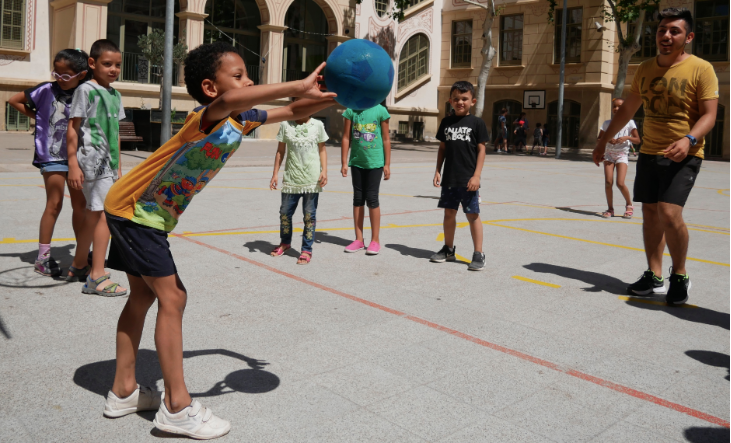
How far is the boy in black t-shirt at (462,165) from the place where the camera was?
22.3 ft

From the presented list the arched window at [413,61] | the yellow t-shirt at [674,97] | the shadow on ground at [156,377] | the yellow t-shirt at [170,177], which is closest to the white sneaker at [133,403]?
the shadow on ground at [156,377]

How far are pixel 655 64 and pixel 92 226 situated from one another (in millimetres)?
4751

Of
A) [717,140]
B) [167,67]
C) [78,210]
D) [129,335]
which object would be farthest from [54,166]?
[717,140]

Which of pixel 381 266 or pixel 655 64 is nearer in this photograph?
pixel 655 64

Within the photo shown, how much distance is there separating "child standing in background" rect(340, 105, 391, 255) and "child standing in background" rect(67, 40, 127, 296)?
268 centimetres

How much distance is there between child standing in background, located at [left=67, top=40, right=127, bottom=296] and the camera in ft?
17.4

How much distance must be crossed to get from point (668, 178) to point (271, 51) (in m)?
29.2

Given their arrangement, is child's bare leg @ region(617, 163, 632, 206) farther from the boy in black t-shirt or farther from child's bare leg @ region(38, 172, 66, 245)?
child's bare leg @ region(38, 172, 66, 245)

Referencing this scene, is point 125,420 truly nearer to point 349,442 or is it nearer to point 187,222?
point 349,442

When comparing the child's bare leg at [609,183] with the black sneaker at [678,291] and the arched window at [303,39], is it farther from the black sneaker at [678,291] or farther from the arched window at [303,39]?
the arched window at [303,39]

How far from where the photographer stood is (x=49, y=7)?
27.7 meters

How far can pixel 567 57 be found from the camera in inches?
1446

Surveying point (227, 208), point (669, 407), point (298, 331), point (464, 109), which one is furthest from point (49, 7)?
point (669, 407)

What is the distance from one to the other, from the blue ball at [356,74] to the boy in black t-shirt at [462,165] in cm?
324
